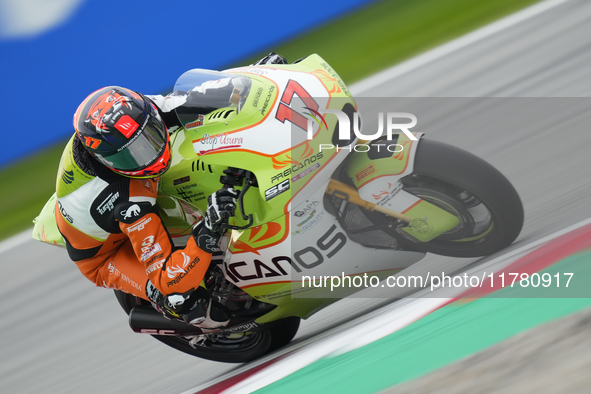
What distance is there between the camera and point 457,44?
5.32 m

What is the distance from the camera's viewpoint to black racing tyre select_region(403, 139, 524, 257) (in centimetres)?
236

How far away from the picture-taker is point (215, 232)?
2430 millimetres

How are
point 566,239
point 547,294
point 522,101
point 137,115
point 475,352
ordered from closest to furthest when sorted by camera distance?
point 475,352 → point 547,294 → point 566,239 → point 137,115 → point 522,101

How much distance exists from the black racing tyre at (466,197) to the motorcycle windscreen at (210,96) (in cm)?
76

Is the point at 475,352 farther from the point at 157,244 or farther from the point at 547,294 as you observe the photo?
the point at 157,244

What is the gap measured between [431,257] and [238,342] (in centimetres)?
121

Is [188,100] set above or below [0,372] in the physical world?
above

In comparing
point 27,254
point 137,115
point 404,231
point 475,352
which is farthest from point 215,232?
point 27,254

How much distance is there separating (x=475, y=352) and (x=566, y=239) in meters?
0.91

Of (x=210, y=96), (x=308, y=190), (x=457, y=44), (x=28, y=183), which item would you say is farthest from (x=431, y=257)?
(x=28, y=183)

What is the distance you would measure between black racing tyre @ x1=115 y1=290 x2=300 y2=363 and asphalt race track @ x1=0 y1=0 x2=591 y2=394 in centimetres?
12

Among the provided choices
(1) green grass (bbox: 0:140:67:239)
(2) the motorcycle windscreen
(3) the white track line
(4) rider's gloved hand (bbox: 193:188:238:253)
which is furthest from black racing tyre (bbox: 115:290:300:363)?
(1) green grass (bbox: 0:140:67:239)

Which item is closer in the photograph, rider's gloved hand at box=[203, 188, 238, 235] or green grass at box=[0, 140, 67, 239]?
rider's gloved hand at box=[203, 188, 238, 235]

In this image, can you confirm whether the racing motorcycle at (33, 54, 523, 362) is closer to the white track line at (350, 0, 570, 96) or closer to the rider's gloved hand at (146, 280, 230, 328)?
the rider's gloved hand at (146, 280, 230, 328)
